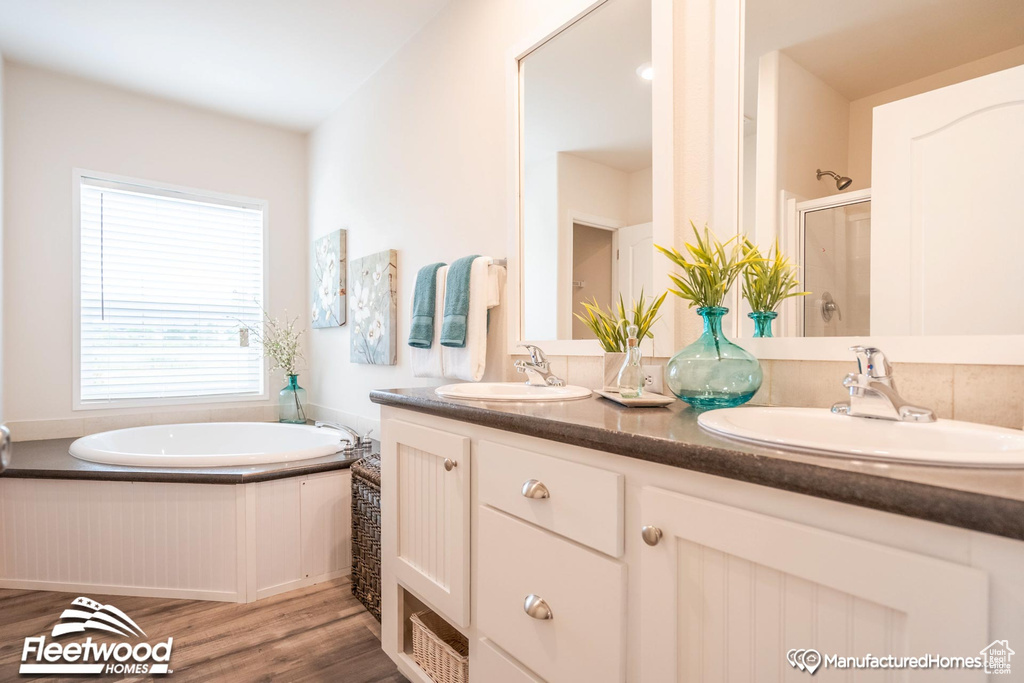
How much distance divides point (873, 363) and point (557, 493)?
597 millimetres

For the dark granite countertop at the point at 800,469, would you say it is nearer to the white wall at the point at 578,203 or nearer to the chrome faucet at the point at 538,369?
the chrome faucet at the point at 538,369

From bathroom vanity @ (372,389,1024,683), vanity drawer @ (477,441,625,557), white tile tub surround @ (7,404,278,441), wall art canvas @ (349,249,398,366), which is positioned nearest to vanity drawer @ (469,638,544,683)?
bathroom vanity @ (372,389,1024,683)

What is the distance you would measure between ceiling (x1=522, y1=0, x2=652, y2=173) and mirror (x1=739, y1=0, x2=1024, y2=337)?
1.02 ft

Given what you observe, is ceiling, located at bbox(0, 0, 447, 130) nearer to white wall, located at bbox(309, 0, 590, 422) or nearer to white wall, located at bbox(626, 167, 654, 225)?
white wall, located at bbox(309, 0, 590, 422)

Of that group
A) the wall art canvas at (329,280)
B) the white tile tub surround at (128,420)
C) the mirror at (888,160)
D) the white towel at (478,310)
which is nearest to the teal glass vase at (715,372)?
the mirror at (888,160)

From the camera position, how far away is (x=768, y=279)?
3.99 feet

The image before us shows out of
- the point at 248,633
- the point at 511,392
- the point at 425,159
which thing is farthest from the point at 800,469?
the point at 425,159

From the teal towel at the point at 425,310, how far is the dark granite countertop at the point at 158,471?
0.73 m

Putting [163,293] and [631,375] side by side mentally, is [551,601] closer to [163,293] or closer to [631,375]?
[631,375]

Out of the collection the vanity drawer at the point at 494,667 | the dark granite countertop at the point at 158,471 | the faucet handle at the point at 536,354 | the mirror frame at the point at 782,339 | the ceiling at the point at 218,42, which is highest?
the ceiling at the point at 218,42

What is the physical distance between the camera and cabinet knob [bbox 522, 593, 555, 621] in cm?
102

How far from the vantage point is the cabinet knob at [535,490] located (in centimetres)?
103

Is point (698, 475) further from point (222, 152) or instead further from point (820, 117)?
point (222, 152)

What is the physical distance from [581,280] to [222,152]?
291cm
